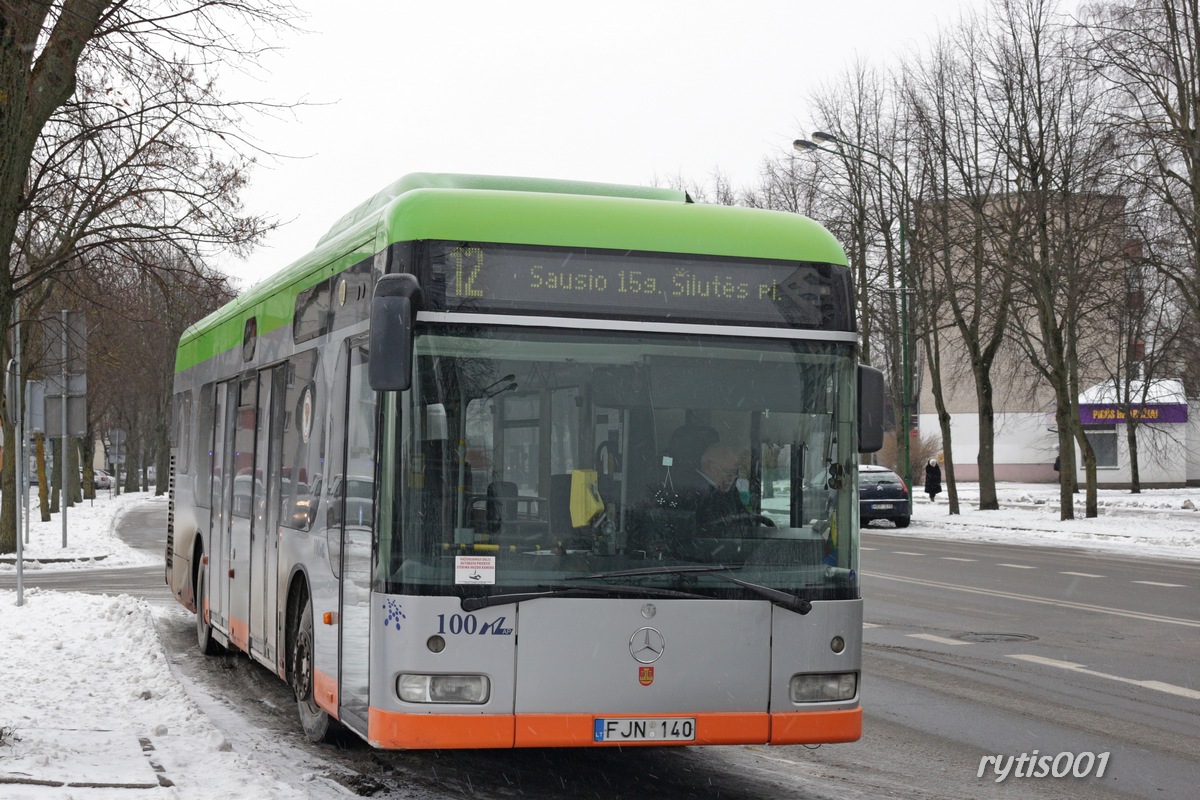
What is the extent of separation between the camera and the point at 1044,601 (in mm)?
17344

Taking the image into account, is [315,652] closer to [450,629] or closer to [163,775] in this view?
[163,775]

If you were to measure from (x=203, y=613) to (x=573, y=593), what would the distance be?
714cm

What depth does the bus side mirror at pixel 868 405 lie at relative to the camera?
704 cm

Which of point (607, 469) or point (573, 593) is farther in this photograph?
point (607, 469)

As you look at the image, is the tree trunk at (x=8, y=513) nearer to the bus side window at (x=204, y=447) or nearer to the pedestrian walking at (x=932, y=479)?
the bus side window at (x=204, y=447)

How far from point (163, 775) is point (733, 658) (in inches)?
112

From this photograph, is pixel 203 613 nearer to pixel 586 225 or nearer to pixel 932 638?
pixel 932 638

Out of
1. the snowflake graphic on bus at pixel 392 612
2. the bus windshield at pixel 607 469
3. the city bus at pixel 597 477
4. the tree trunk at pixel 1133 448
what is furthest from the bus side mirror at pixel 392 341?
the tree trunk at pixel 1133 448

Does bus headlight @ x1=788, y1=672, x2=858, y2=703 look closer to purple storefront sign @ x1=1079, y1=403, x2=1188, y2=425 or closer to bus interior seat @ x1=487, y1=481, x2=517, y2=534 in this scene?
bus interior seat @ x1=487, y1=481, x2=517, y2=534

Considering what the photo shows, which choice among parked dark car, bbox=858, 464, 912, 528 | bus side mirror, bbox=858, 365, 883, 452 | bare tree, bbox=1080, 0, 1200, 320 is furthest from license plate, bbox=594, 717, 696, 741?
parked dark car, bbox=858, 464, 912, 528

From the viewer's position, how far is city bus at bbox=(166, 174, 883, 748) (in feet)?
21.3

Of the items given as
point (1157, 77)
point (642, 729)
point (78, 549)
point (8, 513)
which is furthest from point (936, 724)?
point (1157, 77)

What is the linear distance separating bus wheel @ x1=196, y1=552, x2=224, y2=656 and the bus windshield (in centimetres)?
650

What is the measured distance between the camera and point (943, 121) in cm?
3881
